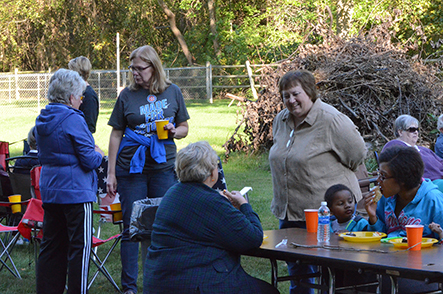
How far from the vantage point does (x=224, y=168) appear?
1278cm

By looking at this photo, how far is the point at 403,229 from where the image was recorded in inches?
144

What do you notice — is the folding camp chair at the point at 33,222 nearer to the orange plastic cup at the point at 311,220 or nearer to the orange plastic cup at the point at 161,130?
the orange plastic cup at the point at 161,130

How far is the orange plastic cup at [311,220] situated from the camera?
12.6 feet

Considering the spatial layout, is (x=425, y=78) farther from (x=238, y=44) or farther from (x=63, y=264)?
(x=238, y=44)

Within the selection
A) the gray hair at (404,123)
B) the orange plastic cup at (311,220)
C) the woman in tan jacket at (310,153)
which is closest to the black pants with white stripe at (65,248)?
the woman in tan jacket at (310,153)

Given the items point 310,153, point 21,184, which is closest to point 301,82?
point 310,153

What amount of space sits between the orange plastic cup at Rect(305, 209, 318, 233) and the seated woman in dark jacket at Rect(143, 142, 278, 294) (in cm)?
58

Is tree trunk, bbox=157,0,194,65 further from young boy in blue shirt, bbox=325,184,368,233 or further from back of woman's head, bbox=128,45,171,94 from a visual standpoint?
young boy in blue shirt, bbox=325,184,368,233

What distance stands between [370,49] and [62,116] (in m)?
9.16

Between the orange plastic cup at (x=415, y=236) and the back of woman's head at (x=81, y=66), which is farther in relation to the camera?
the back of woman's head at (x=81, y=66)

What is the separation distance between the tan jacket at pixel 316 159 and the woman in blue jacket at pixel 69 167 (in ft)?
4.66

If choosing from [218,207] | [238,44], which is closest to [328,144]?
[218,207]


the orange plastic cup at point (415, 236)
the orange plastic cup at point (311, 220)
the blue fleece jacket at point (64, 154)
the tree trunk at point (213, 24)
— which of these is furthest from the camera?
the tree trunk at point (213, 24)

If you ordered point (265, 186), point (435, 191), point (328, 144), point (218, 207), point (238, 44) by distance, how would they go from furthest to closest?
point (238, 44) < point (265, 186) < point (328, 144) < point (435, 191) < point (218, 207)
